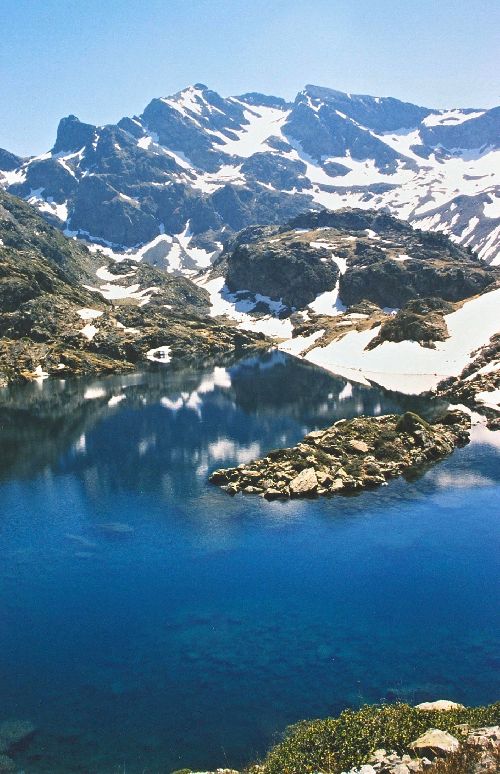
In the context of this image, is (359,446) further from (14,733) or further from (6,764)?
(6,764)

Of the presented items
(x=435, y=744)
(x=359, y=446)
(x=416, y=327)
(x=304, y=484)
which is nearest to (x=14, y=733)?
(x=435, y=744)

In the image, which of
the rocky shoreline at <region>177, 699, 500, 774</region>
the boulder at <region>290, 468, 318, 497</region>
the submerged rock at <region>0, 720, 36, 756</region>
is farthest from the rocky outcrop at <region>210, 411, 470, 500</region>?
the rocky shoreline at <region>177, 699, 500, 774</region>

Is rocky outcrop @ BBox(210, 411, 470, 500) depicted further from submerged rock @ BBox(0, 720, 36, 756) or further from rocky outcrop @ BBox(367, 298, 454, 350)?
rocky outcrop @ BBox(367, 298, 454, 350)

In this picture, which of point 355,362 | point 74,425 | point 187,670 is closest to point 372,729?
point 187,670

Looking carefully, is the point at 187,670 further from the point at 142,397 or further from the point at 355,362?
the point at 355,362

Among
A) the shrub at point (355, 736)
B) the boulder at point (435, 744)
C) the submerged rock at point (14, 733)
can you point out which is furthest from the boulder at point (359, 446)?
the boulder at point (435, 744)

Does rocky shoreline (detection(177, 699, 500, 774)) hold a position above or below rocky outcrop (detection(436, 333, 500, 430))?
below
